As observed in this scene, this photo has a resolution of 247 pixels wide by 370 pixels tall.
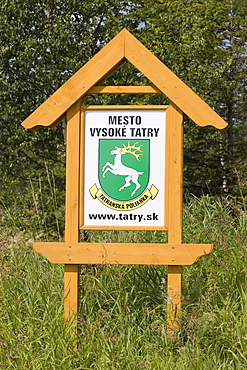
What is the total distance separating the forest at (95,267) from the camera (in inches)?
142

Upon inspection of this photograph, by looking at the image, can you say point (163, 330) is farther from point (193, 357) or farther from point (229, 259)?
point (229, 259)

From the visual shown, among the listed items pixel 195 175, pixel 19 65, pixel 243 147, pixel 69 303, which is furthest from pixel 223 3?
pixel 69 303

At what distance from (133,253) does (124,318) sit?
0.51m

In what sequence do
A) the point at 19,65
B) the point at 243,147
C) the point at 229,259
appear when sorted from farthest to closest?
the point at 243,147, the point at 19,65, the point at 229,259

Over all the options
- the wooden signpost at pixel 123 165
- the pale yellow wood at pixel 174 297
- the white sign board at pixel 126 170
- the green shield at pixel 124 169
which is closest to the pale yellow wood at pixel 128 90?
the wooden signpost at pixel 123 165

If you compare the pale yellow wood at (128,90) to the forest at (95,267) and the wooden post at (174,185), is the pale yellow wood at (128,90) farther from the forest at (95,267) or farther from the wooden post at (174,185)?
the forest at (95,267)

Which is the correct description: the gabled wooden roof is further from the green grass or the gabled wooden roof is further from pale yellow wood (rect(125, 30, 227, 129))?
the green grass

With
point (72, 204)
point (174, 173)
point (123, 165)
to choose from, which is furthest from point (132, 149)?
point (72, 204)

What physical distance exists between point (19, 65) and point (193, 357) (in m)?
7.60

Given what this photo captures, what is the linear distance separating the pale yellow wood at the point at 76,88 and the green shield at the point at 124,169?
427 millimetres

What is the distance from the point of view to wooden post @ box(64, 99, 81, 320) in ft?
13.2

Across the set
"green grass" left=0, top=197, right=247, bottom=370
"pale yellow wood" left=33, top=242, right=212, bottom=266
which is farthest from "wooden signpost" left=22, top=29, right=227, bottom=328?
"green grass" left=0, top=197, right=247, bottom=370

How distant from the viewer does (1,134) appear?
1036 centimetres

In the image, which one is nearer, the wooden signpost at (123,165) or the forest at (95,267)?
the forest at (95,267)
